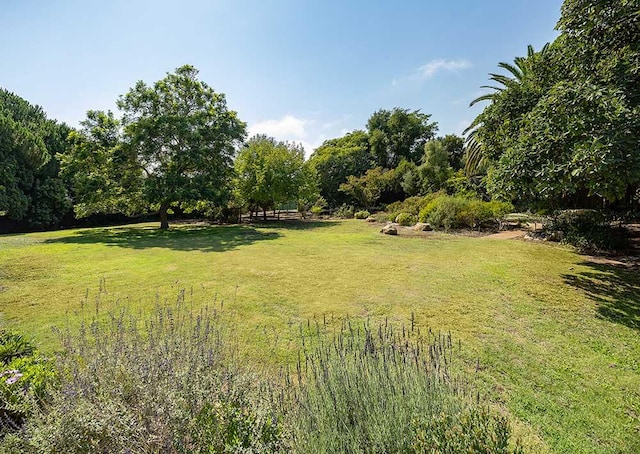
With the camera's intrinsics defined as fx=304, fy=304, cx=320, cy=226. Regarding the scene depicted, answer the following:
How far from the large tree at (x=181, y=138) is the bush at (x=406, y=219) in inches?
386

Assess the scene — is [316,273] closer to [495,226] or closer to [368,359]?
[368,359]

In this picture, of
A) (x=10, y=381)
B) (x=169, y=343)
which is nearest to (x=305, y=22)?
(x=169, y=343)

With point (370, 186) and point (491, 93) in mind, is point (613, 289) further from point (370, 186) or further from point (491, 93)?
point (370, 186)

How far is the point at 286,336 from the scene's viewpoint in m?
3.88

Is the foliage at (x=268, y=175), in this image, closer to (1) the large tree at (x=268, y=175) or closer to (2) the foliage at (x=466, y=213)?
(1) the large tree at (x=268, y=175)

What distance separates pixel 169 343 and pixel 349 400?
1.68 m

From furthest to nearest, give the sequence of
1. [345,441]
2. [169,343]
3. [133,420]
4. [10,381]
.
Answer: [169,343] → [10,381] → [133,420] → [345,441]

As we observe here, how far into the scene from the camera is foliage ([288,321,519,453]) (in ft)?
4.94

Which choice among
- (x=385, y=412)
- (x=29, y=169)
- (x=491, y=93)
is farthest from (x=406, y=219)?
(x=29, y=169)

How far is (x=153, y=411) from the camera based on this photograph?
6.04 feet

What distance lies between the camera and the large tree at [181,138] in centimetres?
1467

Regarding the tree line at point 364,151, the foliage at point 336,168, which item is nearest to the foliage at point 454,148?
the tree line at point 364,151

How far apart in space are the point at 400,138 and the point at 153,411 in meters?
35.1

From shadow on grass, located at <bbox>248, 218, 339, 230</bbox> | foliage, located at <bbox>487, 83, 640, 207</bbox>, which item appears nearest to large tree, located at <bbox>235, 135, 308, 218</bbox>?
shadow on grass, located at <bbox>248, 218, 339, 230</bbox>
